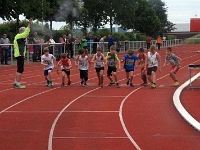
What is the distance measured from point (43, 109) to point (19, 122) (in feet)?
6.65

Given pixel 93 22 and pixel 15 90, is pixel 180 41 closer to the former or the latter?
pixel 93 22

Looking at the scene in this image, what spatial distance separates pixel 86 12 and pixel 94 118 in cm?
4038

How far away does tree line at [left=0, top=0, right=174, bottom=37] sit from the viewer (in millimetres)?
34188

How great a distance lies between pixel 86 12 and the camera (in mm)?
51781

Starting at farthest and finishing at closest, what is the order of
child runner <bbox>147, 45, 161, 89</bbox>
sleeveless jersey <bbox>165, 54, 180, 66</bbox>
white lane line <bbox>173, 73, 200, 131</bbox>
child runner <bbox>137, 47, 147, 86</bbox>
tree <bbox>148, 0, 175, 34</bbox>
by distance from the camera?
tree <bbox>148, 0, 175, 34</bbox> < sleeveless jersey <bbox>165, 54, 180, 66</bbox> < child runner <bbox>137, 47, 147, 86</bbox> < child runner <bbox>147, 45, 161, 89</bbox> < white lane line <bbox>173, 73, 200, 131</bbox>

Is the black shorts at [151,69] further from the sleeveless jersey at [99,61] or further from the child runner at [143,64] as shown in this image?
the sleeveless jersey at [99,61]

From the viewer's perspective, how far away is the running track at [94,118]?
9227 millimetres

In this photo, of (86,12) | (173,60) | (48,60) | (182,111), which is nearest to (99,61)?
(48,60)

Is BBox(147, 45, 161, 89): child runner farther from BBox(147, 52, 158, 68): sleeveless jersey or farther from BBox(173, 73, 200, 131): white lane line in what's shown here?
BBox(173, 73, 200, 131): white lane line

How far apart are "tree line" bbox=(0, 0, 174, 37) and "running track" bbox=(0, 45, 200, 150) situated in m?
15.3

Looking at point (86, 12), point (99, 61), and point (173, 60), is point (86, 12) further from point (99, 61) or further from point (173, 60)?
point (99, 61)

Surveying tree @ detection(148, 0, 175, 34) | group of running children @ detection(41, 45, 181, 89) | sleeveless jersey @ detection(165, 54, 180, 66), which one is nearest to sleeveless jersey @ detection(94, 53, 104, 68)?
group of running children @ detection(41, 45, 181, 89)

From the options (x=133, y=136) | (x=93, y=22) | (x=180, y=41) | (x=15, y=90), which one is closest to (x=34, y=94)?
(x=15, y=90)

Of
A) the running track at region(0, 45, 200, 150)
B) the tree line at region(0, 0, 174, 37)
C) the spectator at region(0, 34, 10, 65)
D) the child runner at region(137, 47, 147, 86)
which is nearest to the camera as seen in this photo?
the running track at region(0, 45, 200, 150)
